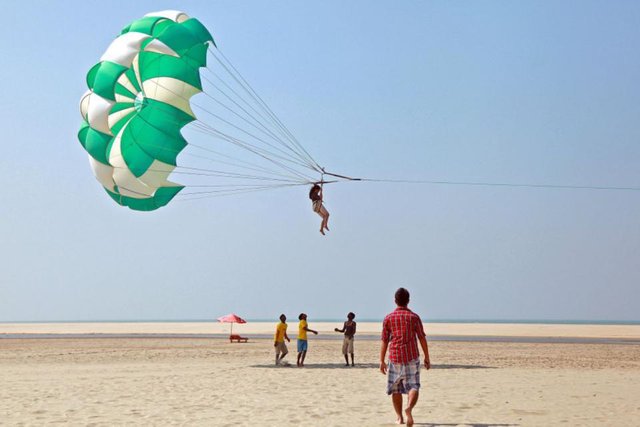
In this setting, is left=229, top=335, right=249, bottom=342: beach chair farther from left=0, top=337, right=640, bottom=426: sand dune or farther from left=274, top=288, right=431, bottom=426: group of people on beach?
left=274, top=288, right=431, bottom=426: group of people on beach

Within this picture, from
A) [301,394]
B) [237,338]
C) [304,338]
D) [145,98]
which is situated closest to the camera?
[301,394]

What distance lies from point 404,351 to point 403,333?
0.21 meters

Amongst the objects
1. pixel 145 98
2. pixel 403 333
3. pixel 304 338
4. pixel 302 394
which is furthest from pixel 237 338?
pixel 403 333

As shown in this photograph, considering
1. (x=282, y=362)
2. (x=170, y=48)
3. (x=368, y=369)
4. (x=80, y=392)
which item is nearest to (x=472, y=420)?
(x=80, y=392)

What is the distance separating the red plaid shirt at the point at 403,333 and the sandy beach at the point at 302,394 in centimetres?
111

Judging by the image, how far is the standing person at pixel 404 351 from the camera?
27.9 feet

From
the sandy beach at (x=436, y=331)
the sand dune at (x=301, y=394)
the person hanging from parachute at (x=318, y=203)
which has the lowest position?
the sand dune at (x=301, y=394)

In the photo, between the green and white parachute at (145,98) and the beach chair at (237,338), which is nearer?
the green and white parachute at (145,98)

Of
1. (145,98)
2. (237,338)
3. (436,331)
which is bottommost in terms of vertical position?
(237,338)

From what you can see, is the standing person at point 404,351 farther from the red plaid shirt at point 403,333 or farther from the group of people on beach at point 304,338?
the group of people on beach at point 304,338

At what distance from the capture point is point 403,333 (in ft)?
28.1

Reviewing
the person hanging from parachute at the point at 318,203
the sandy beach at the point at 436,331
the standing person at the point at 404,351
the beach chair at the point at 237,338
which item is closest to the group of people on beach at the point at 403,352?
the standing person at the point at 404,351

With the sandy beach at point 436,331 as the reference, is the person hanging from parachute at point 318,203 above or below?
above

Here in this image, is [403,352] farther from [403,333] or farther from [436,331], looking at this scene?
[436,331]
